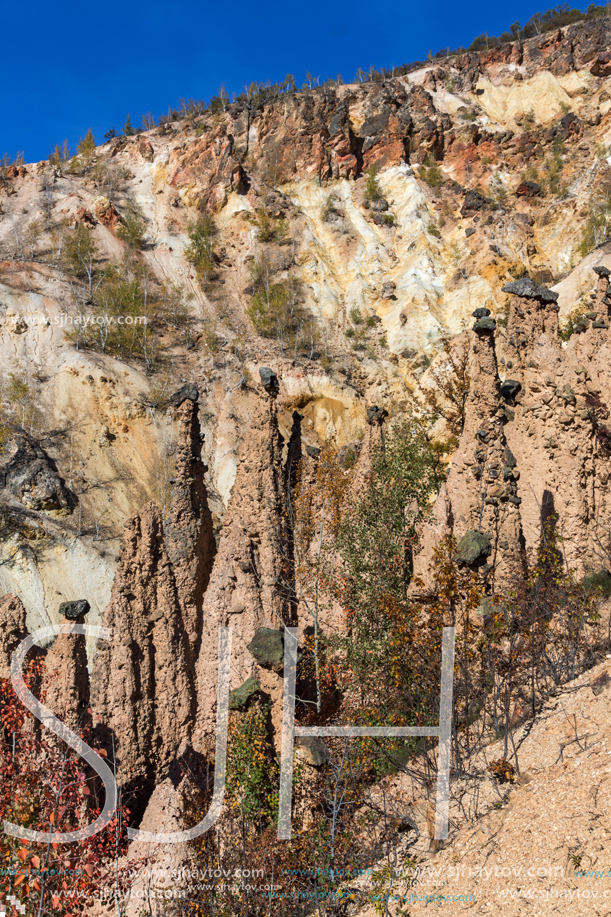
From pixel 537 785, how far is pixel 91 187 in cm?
6465

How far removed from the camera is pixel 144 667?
1294 centimetres

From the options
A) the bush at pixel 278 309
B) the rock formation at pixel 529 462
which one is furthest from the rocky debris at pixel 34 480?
the rock formation at pixel 529 462

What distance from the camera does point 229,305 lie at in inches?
2076

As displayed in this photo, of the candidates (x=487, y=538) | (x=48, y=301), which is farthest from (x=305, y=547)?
(x=48, y=301)

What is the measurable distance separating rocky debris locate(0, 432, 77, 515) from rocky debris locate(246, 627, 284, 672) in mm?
22754

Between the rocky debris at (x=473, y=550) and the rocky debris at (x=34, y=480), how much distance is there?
84.0 ft

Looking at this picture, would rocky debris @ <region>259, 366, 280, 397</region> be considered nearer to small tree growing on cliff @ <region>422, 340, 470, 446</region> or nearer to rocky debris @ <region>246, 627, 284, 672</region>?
rocky debris @ <region>246, 627, 284, 672</region>

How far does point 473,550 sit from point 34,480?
27.2 meters

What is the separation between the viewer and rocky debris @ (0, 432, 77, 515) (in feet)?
106

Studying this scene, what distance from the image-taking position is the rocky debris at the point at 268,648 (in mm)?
12388

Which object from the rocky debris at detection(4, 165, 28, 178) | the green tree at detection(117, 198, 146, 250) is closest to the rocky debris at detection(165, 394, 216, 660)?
the green tree at detection(117, 198, 146, 250)

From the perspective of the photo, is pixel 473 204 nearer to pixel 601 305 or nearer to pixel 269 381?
pixel 601 305

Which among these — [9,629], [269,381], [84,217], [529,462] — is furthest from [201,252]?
[9,629]

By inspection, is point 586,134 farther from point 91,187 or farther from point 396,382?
point 91,187
